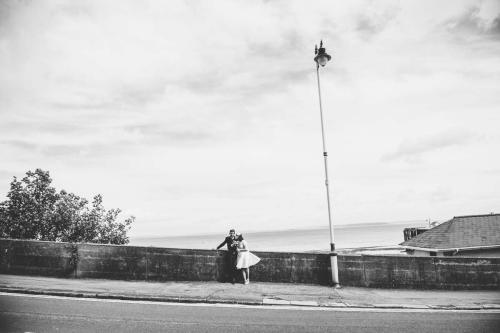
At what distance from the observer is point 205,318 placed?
7.37 metres

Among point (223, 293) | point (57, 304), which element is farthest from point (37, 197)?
point (223, 293)

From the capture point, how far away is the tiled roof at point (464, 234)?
75.2 feet

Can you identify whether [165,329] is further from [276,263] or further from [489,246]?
[489,246]

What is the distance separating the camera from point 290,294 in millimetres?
9938

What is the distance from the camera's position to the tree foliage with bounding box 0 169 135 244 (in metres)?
17.7

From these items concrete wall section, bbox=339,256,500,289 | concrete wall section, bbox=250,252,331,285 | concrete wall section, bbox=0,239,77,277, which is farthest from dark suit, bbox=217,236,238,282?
concrete wall section, bbox=0,239,77,277

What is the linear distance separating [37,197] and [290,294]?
1585 cm

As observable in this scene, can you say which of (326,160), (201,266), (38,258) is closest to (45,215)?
(38,258)

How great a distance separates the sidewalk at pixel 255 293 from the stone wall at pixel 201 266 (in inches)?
19.2

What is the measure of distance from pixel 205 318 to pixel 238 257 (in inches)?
157

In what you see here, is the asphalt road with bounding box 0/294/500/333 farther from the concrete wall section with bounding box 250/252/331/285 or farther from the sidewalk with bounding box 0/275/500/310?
the concrete wall section with bounding box 250/252/331/285

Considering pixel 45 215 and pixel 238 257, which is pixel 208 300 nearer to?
pixel 238 257

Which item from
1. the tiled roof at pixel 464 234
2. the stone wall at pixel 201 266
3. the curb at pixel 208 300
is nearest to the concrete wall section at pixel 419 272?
the stone wall at pixel 201 266

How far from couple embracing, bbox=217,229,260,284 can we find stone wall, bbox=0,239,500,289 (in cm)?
30
